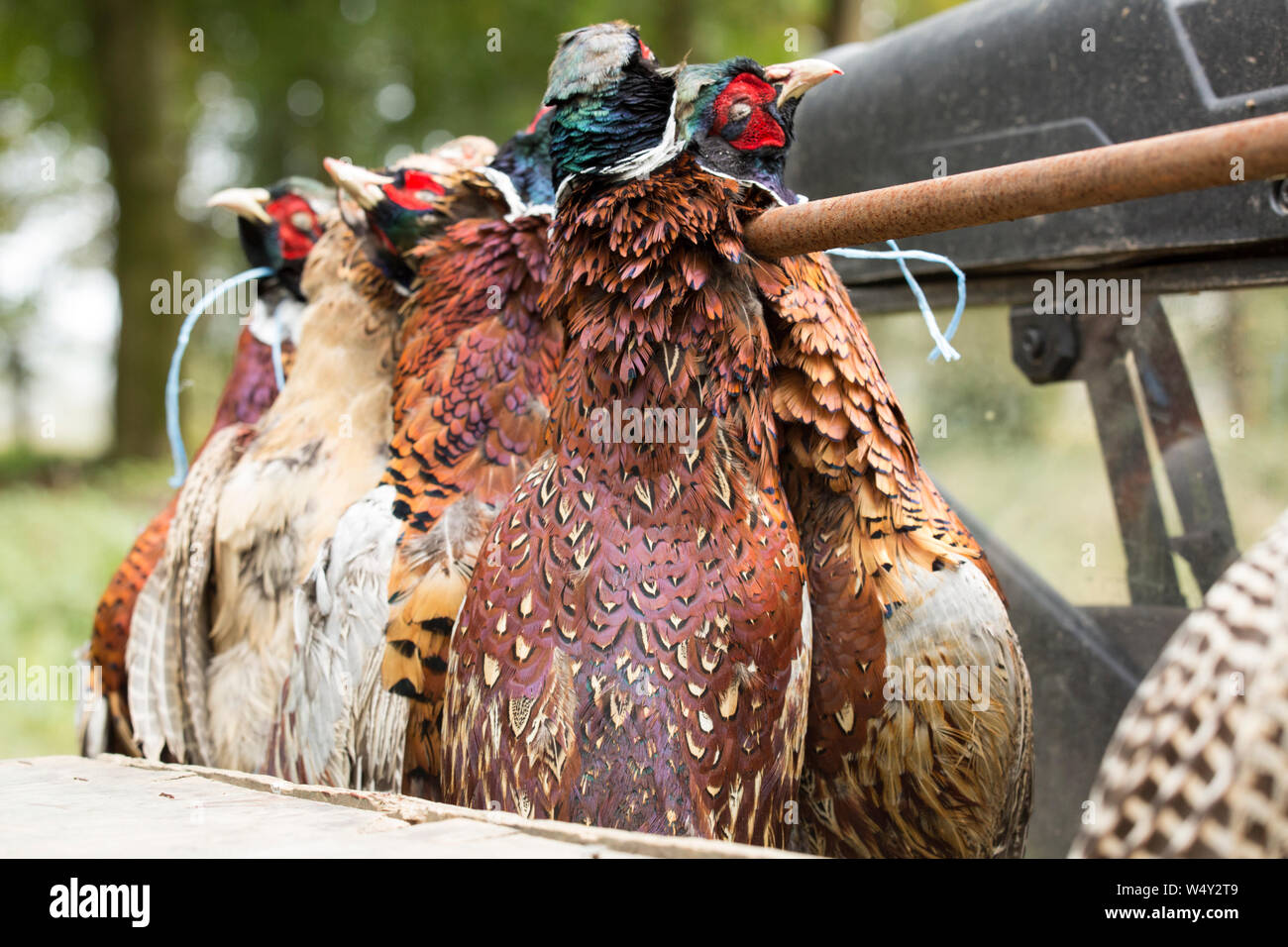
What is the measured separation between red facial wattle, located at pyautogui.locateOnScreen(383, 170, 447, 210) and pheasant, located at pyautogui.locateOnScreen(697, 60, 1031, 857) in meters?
1.43

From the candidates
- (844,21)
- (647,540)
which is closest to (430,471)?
(647,540)

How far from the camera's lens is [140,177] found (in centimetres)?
1164

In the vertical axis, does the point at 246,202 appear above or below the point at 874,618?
above

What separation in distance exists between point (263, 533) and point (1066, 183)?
2684mm

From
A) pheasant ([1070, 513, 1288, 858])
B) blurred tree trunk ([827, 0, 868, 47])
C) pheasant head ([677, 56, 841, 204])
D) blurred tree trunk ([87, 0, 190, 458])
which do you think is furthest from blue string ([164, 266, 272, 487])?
blurred tree trunk ([87, 0, 190, 458])

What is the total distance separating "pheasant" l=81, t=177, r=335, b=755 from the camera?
4035mm

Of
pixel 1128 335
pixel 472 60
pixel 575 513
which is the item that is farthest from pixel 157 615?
pixel 472 60

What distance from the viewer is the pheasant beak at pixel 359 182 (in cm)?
320

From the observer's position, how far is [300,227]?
429 centimetres

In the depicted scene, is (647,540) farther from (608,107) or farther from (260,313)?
(260,313)

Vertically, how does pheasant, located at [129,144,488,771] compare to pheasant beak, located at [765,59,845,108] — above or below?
below

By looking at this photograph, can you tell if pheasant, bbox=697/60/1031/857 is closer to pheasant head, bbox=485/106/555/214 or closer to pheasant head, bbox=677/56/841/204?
pheasant head, bbox=677/56/841/204

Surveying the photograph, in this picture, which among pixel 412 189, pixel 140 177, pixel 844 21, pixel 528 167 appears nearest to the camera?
pixel 528 167

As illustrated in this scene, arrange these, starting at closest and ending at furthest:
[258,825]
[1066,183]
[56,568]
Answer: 1. [1066,183]
2. [258,825]
3. [56,568]
